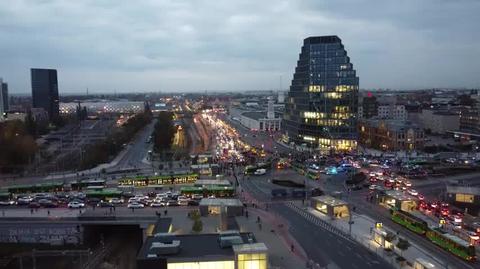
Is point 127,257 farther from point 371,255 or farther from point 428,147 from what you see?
point 428,147

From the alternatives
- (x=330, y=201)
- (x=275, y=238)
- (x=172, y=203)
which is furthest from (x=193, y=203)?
(x=330, y=201)

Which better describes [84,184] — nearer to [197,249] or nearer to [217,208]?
[217,208]

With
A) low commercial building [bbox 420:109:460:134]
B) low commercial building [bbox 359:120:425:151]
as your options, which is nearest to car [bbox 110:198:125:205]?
low commercial building [bbox 359:120:425:151]

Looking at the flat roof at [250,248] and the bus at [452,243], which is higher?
the flat roof at [250,248]

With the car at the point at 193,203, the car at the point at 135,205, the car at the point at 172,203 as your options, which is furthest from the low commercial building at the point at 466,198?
the car at the point at 135,205

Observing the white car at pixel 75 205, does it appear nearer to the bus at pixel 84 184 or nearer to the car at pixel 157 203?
the car at pixel 157 203

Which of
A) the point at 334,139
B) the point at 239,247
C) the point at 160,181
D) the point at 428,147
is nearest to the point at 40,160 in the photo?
the point at 160,181

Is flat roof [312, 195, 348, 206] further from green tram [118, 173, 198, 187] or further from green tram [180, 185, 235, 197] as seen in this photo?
green tram [118, 173, 198, 187]
